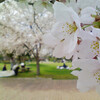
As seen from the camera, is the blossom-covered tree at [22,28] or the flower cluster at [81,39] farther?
the blossom-covered tree at [22,28]

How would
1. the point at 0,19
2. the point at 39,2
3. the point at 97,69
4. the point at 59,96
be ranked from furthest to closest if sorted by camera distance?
the point at 0,19
the point at 59,96
the point at 39,2
the point at 97,69

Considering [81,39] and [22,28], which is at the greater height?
[22,28]

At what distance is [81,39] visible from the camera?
152 millimetres

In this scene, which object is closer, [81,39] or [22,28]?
[81,39]

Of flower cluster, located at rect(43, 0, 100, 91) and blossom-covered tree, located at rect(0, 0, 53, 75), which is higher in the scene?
blossom-covered tree, located at rect(0, 0, 53, 75)

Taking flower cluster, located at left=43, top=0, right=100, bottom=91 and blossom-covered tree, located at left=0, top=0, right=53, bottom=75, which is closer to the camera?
flower cluster, located at left=43, top=0, right=100, bottom=91

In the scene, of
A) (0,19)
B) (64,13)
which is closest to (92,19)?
(64,13)

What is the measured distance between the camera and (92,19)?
0.15 meters

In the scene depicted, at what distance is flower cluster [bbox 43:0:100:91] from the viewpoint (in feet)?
0.44

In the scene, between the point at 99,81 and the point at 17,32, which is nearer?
the point at 99,81

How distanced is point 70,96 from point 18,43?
298 cm

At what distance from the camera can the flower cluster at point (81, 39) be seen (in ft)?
0.44

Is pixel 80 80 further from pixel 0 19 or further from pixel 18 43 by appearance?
pixel 18 43

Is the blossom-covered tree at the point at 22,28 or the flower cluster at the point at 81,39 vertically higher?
the blossom-covered tree at the point at 22,28
